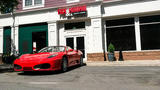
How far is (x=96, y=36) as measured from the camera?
12.0 meters

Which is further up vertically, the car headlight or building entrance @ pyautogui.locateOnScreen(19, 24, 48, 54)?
building entrance @ pyautogui.locateOnScreen(19, 24, 48, 54)

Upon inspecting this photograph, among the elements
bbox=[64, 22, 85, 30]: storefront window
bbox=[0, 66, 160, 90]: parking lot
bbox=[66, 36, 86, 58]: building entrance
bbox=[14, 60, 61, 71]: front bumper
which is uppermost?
bbox=[64, 22, 85, 30]: storefront window

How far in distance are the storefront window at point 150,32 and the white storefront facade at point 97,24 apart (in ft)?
0.27

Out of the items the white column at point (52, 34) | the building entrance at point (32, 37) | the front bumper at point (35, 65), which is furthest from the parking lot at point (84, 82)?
the building entrance at point (32, 37)

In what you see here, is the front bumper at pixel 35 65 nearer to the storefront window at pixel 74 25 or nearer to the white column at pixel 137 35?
the storefront window at pixel 74 25

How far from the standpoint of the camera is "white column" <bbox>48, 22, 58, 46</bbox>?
13182mm

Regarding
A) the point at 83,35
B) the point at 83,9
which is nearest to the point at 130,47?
the point at 83,35

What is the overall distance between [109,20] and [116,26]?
2.84ft

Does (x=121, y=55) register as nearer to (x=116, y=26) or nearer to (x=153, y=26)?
(x=116, y=26)

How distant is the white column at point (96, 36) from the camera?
11898 millimetres

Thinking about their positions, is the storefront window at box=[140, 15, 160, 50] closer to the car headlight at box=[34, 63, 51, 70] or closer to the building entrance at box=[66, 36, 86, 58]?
the building entrance at box=[66, 36, 86, 58]

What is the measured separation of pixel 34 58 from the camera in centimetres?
588

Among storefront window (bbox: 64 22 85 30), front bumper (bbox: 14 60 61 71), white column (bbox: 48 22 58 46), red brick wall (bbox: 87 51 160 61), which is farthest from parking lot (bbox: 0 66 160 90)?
storefront window (bbox: 64 22 85 30)

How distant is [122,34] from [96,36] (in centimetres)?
229
